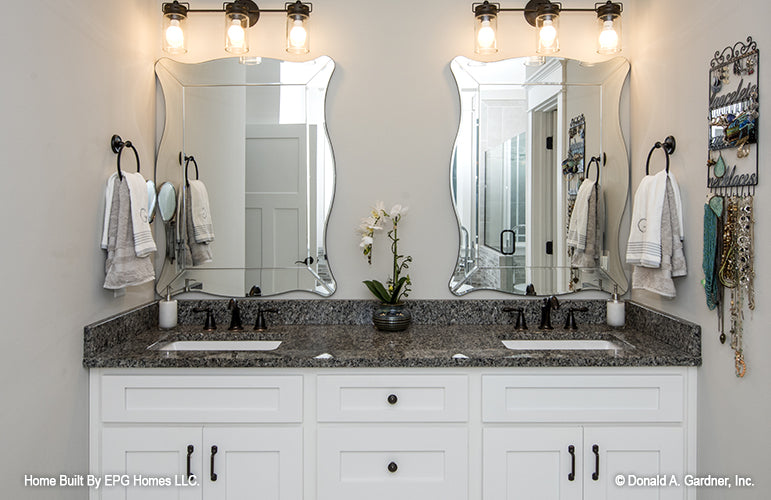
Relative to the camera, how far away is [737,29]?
1629 mm

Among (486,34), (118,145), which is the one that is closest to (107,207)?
(118,145)

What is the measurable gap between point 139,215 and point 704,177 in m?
1.96

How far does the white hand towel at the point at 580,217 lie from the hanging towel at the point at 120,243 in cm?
176

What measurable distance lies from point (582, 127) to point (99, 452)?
2.24 meters

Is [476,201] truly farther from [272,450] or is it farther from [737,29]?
[272,450]

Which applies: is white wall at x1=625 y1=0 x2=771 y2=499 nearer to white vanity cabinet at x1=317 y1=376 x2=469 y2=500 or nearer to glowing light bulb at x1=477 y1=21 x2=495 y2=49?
glowing light bulb at x1=477 y1=21 x2=495 y2=49

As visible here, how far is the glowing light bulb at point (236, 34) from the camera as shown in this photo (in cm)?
223

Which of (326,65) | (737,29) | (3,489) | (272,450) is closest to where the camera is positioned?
(3,489)

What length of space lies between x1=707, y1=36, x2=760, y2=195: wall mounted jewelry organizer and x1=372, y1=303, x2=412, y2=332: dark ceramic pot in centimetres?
118

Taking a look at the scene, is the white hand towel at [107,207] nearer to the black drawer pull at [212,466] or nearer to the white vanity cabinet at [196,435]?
the white vanity cabinet at [196,435]

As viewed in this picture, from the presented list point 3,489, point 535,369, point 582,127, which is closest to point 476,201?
point 582,127

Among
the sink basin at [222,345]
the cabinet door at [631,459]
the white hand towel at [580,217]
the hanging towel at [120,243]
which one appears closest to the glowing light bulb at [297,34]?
the hanging towel at [120,243]

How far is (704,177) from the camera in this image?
1.80m

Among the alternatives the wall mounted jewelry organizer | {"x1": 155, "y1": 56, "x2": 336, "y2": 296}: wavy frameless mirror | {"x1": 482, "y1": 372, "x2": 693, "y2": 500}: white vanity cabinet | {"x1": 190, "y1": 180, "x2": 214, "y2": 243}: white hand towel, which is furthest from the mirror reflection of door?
the wall mounted jewelry organizer
